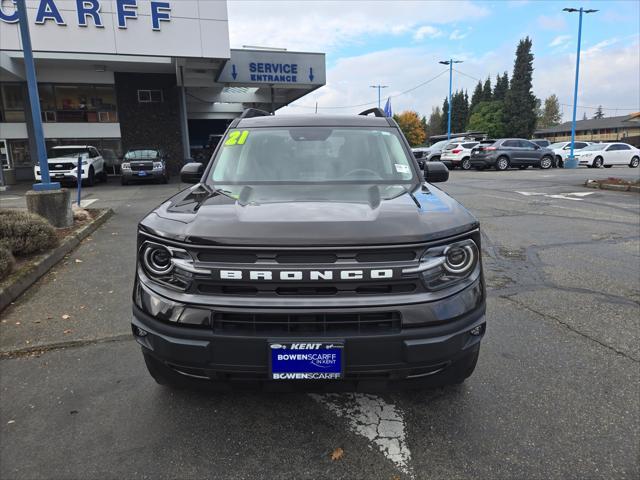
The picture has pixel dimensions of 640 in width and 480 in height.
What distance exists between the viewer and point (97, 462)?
7.83 feet

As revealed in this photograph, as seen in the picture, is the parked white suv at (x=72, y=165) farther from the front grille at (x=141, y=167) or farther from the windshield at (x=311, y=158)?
the windshield at (x=311, y=158)

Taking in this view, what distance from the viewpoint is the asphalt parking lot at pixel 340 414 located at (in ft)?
7.72

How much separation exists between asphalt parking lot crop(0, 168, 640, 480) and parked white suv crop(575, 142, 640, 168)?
27.8m

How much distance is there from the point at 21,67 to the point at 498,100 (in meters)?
72.9

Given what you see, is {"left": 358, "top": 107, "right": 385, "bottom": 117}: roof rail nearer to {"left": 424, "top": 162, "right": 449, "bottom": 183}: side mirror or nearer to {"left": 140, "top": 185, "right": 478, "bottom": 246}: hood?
{"left": 424, "top": 162, "right": 449, "bottom": 183}: side mirror

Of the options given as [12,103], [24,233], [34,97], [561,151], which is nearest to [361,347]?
[24,233]

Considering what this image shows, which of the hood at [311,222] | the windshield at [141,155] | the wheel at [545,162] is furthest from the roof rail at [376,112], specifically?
the wheel at [545,162]

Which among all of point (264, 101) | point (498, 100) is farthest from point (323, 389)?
point (498, 100)

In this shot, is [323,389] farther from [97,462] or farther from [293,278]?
[97,462]

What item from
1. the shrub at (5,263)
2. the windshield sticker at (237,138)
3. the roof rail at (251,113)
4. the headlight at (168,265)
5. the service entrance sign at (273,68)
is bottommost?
the shrub at (5,263)

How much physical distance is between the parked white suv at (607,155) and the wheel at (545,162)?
11.4 ft

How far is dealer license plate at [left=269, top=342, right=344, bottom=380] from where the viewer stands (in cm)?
217

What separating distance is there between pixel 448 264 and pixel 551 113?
423 feet

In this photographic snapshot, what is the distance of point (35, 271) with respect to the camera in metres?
5.52
